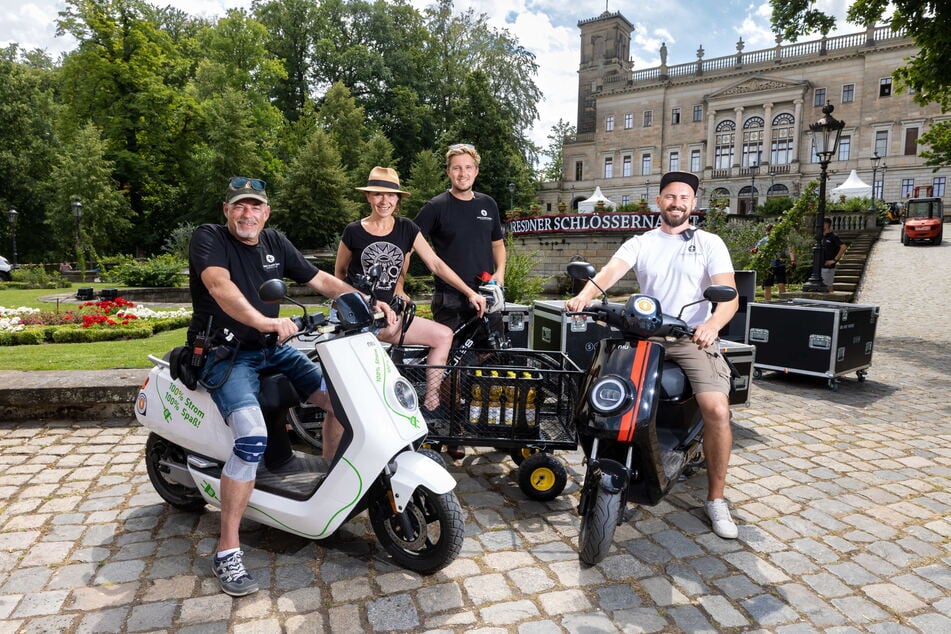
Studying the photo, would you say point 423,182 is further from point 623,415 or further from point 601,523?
point 601,523

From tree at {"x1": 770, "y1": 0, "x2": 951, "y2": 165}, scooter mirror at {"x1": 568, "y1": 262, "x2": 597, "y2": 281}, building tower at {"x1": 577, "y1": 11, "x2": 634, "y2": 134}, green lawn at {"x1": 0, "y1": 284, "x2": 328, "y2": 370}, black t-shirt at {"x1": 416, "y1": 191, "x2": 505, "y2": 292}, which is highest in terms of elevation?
building tower at {"x1": 577, "y1": 11, "x2": 634, "y2": 134}

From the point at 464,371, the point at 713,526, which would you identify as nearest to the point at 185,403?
the point at 464,371

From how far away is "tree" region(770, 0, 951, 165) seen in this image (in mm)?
10648

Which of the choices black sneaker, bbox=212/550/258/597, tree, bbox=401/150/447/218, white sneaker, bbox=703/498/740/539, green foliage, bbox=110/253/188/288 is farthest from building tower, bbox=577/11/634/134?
black sneaker, bbox=212/550/258/597

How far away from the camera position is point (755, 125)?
53.4m

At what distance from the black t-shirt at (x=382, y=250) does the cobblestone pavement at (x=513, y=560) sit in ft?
4.61

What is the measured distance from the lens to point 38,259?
3828 cm

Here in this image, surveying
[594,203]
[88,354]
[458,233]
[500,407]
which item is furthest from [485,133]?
[500,407]

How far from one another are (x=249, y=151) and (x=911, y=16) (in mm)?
31066

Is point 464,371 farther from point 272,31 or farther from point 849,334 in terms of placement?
point 272,31

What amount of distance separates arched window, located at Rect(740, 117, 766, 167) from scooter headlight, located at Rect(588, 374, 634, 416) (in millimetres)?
56123

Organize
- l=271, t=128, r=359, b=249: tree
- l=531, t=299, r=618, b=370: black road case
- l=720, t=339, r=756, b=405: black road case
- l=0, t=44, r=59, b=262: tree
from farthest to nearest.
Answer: l=0, t=44, r=59, b=262: tree
l=271, t=128, r=359, b=249: tree
l=531, t=299, r=618, b=370: black road case
l=720, t=339, r=756, b=405: black road case

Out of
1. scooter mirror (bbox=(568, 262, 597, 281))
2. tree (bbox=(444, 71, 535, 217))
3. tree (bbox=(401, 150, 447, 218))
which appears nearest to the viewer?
scooter mirror (bbox=(568, 262, 597, 281))

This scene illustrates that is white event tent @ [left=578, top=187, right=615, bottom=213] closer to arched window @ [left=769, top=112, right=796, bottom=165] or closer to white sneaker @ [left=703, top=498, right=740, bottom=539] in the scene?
white sneaker @ [left=703, top=498, right=740, bottom=539]
